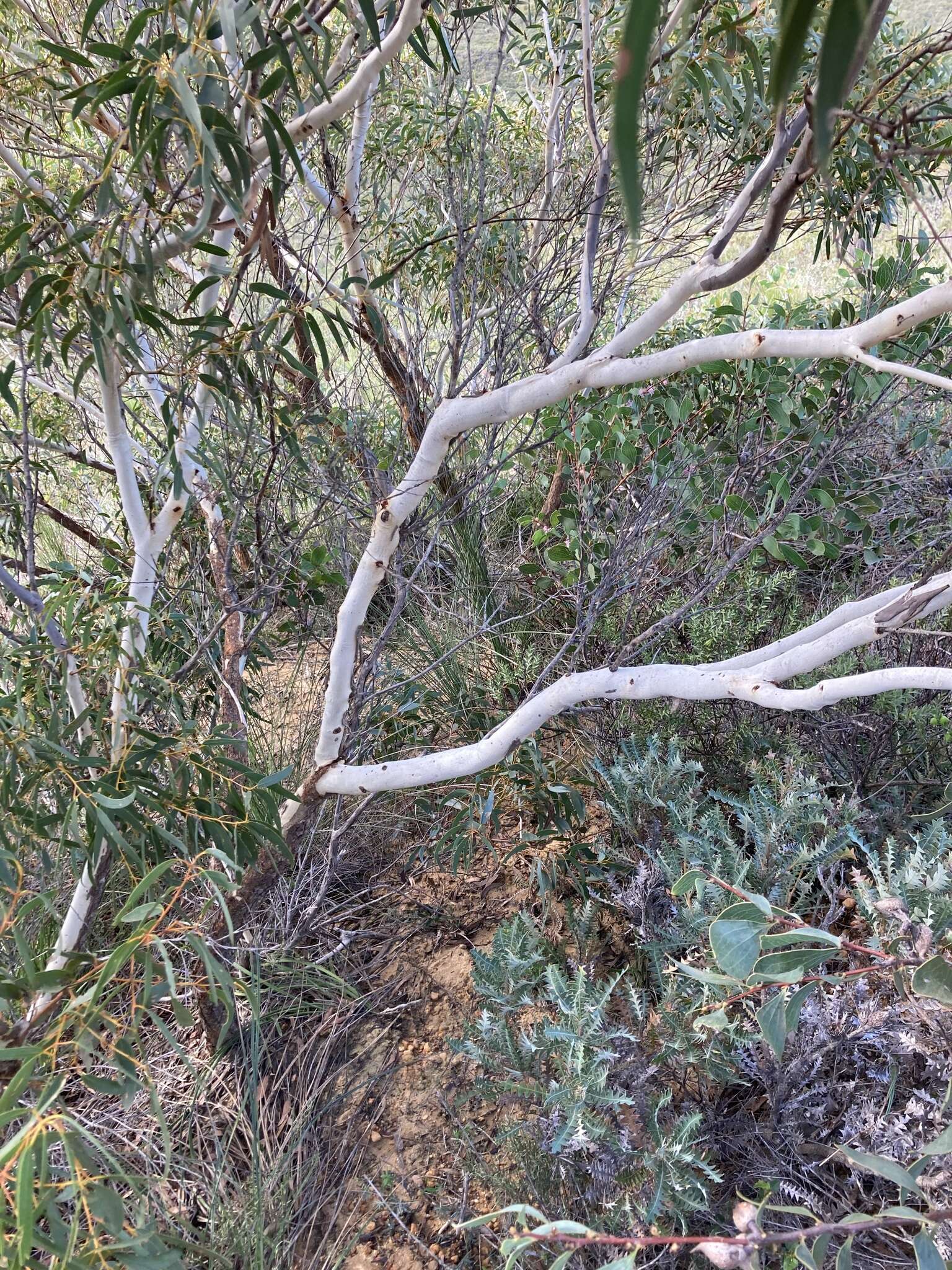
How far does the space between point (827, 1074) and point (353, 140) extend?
7.37ft

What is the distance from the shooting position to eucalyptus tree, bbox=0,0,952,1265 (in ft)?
3.10

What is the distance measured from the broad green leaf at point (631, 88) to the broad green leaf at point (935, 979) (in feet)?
2.91

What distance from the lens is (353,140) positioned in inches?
80.3

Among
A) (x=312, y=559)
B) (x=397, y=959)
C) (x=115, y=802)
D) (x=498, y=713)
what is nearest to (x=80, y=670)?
(x=115, y=802)

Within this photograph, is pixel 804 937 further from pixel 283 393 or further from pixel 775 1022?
pixel 283 393

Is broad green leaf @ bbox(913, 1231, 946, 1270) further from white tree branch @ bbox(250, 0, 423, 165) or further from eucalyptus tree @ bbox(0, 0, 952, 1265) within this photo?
white tree branch @ bbox(250, 0, 423, 165)

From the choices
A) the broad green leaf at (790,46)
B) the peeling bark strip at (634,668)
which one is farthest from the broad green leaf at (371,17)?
the broad green leaf at (790,46)


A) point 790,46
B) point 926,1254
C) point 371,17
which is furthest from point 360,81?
point 926,1254

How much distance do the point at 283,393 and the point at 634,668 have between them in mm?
1107

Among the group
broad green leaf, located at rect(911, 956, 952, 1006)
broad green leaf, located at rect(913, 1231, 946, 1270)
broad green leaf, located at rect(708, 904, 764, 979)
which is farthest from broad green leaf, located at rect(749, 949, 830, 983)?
broad green leaf, located at rect(913, 1231, 946, 1270)

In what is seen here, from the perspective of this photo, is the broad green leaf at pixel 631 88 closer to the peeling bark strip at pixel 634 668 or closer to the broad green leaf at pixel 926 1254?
the peeling bark strip at pixel 634 668

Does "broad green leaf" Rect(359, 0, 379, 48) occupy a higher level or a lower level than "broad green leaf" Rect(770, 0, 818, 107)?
higher

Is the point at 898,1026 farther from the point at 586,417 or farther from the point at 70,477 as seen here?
the point at 70,477

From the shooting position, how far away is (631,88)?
10.3 inches
